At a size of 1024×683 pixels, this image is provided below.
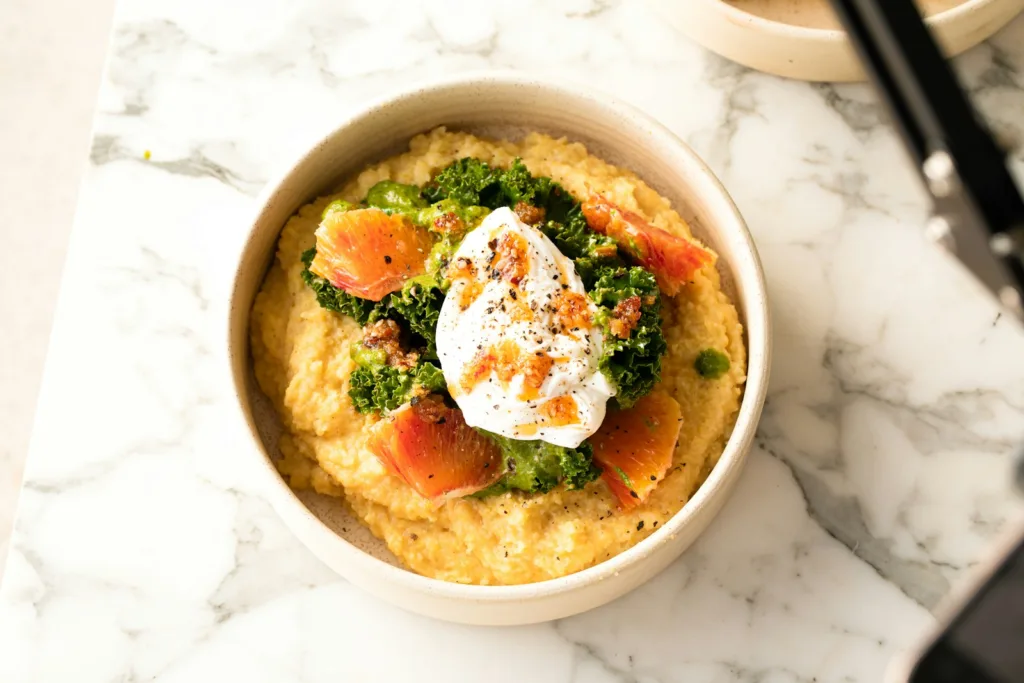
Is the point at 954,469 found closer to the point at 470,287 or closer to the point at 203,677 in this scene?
the point at 470,287

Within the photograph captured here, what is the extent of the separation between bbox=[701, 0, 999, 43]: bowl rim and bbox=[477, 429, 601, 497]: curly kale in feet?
3.52

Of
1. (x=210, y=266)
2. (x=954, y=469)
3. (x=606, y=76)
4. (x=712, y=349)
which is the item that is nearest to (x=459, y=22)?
(x=606, y=76)

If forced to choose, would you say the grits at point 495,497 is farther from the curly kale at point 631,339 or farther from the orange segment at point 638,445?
the curly kale at point 631,339

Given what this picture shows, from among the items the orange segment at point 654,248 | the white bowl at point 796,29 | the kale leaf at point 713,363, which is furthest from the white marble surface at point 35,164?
the kale leaf at point 713,363

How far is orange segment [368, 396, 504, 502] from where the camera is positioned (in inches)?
82.4

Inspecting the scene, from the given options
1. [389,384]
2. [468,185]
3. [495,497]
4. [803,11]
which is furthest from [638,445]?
[803,11]

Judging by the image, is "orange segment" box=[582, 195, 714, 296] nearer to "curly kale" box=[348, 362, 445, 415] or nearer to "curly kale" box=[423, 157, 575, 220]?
"curly kale" box=[423, 157, 575, 220]

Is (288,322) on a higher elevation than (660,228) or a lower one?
lower

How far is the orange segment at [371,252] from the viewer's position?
2146 mm

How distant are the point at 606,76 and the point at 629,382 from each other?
1042 millimetres

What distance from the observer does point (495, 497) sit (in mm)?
2178

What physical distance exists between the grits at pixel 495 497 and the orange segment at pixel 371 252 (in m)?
0.14

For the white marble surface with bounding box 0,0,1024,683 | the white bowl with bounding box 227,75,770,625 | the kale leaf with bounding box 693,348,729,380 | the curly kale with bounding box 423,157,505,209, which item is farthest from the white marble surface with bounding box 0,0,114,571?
the kale leaf with bounding box 693,348,729,380

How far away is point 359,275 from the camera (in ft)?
7.03
